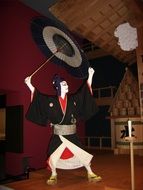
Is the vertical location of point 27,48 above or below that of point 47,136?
above

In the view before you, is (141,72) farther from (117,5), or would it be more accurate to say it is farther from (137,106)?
(137,106)

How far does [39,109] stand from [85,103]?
732mm

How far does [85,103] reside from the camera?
386 cm

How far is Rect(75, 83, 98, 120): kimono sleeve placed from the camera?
3833mm

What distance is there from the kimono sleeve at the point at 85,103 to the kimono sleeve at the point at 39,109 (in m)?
0.55

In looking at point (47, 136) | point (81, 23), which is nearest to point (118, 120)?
point (47, 136)

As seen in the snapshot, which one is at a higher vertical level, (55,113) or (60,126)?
(55,113)

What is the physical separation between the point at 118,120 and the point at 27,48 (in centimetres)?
308

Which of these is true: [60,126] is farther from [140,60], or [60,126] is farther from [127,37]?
[127,37]

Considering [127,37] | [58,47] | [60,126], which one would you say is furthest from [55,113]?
[127,37]

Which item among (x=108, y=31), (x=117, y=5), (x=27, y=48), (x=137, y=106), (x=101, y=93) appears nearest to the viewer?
(x=117, y=5)

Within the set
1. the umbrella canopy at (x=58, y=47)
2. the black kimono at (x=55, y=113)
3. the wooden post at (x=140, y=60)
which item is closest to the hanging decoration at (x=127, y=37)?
the wooden post at (x=140, y=60)

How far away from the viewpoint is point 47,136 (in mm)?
5590

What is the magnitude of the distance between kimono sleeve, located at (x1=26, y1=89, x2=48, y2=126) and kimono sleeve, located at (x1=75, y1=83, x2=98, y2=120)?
0.55 metres
